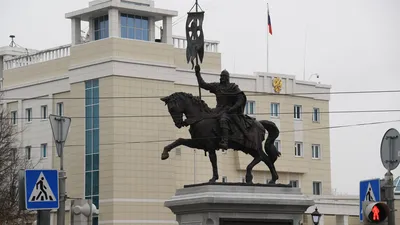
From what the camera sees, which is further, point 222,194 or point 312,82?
point 312,82

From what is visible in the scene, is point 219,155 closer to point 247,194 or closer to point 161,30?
point 161,30

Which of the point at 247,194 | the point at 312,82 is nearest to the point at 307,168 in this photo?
the point at 312,82

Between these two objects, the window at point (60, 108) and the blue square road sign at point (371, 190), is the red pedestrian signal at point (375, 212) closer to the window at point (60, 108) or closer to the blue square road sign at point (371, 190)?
the blue square road sign at point (371, 190)

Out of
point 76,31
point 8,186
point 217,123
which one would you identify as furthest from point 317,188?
point 217,123

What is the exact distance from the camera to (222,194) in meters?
32.3

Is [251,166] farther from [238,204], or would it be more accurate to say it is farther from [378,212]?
[378,212]

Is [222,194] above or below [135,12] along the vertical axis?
below

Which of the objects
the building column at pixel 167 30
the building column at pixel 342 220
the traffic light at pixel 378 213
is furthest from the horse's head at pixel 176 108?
the building column at pixel 342 220

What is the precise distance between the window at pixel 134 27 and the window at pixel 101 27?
1223 millimetres

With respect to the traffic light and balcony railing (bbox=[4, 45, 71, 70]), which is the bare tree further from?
the traffic light

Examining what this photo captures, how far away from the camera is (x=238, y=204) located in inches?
1277

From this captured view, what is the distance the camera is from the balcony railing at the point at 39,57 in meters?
100

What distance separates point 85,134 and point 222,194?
64945mm

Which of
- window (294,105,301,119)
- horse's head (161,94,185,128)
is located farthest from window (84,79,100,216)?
horse's head (161,94,185,128)
